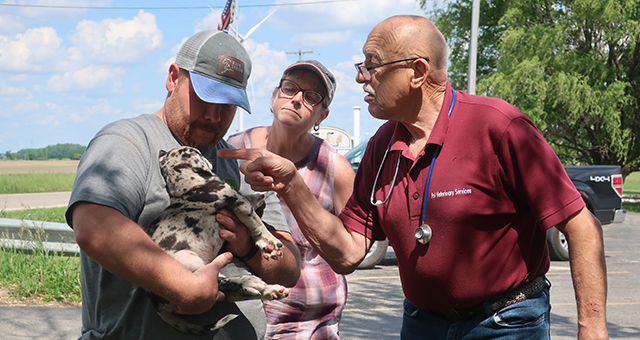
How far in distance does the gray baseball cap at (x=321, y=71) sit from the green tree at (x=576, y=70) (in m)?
20.6

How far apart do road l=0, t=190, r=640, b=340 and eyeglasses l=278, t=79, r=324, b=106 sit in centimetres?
299

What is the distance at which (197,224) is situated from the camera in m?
2.17

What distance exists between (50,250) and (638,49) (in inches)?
990

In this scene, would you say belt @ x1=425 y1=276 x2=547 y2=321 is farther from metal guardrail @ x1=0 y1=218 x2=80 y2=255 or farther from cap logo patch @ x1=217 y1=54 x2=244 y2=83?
metal guardrail @ x1=0 y1=218 x2=80 y2=255

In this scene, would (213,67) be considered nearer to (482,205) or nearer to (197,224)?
(197,224)

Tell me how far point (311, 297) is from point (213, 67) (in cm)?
180

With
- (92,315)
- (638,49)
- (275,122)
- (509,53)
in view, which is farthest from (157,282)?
(638,49)

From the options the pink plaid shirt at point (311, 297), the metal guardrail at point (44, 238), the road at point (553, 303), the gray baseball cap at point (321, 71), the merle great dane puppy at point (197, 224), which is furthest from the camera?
the metal guardrail at point (44, 238)

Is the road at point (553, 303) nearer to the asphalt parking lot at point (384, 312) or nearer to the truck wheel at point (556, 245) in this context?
the asphalt parking lot at point (384, 312)

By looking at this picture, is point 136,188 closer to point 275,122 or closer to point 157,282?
point 157,282

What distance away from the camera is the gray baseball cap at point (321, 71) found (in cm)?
395

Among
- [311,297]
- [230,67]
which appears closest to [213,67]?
[230,67]

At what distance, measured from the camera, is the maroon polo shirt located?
2.48 m

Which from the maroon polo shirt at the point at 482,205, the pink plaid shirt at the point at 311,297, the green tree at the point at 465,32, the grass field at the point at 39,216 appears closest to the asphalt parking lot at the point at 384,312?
the pink plaid shirt at the point at 311,297
